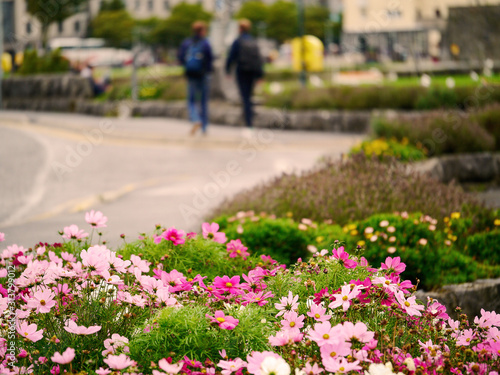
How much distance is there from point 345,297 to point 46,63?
2689 cm

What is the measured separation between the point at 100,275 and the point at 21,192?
24.9 ft

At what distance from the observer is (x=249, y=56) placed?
55.0 ft

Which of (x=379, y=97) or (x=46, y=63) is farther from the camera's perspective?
(x=46, y=63)

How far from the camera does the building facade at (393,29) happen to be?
2270 inches

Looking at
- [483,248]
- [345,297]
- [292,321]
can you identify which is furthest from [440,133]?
[292,321]

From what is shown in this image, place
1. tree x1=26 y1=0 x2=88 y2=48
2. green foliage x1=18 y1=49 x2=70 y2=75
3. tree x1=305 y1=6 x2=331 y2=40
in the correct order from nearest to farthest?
tree x1=26 y1=0 x2=88 y2=48, green foliage x1=18 y1=49 x2=70 y2=75, tree x1=305 y1=6 x2=331 y2=40

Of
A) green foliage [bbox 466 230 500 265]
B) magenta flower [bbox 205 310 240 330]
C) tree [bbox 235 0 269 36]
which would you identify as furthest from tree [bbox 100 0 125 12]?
tree [bbox 235 0 269 36]

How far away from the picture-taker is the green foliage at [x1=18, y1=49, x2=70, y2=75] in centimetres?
2836

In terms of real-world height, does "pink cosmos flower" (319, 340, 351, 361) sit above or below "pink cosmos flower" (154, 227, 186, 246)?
above

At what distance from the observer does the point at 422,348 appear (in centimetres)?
301

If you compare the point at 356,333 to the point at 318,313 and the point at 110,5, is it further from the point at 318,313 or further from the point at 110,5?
the point at 110,5

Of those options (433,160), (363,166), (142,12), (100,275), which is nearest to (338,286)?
(100,275)

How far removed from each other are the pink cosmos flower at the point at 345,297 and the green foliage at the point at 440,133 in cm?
764

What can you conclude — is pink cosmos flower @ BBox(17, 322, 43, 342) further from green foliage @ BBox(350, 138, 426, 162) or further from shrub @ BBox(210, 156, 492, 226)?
green foliage @ BBox(350, 138, 426, 162)
